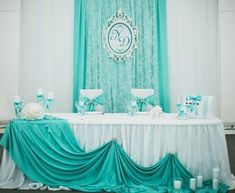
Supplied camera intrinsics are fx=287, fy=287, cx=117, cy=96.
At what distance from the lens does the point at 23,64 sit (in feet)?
17.1

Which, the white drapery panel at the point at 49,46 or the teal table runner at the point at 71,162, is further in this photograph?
the white drapery panel at the point at 49,46

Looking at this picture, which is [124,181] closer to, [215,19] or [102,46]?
[102,46]

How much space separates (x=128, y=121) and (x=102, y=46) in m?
2.47

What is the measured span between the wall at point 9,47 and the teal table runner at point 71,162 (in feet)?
7.66

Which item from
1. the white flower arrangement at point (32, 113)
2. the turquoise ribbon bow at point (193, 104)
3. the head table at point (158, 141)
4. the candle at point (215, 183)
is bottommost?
the candle at point (215, 183)

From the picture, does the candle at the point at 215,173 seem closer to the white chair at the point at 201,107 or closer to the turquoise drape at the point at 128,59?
the white chair at the point at 201,107

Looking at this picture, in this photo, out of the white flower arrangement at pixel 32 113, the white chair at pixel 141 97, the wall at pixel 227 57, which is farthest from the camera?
the wall at pixel 227 57

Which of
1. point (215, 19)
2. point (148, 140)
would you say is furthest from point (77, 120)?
point (215, 19)

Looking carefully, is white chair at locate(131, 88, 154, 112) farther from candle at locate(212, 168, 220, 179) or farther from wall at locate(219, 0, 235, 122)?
wall at locate(219, 0, 235, 122)

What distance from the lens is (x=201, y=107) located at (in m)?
2.92

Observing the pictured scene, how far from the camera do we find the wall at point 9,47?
4.87 meters

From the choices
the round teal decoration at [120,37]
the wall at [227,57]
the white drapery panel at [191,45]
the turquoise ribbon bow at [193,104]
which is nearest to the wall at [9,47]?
the round teal decoration at [120,37]

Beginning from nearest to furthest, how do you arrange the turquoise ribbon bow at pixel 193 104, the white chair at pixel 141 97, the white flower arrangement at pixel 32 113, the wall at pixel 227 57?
1. the white flower arrangement at pixel 32 113
2. the turquoise ribbon bow at pixel 193 104
3. the white chair at pixel 141 97
4. the wall at pixel 227 57

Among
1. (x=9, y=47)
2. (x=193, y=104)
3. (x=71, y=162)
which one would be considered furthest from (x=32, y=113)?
(x=9, y=47)
